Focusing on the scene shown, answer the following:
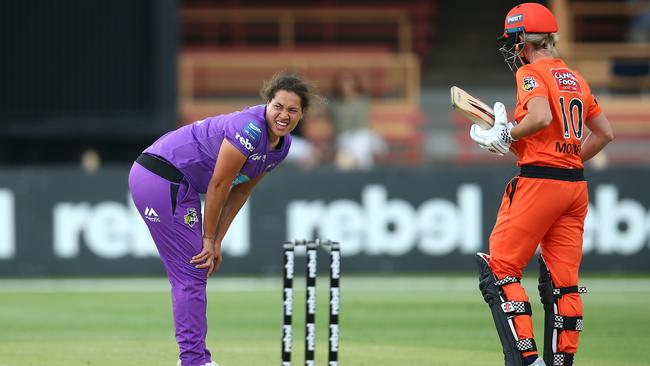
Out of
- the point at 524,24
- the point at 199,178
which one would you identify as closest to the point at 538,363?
the point at 524,24

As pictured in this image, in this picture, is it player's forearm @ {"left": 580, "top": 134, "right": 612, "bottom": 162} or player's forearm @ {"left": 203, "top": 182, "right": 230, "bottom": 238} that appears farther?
player's forearm @ {"left": 580, "top": 134, "right": 612, "bottom": 162}

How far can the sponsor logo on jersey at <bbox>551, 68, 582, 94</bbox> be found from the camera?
7.13 meters

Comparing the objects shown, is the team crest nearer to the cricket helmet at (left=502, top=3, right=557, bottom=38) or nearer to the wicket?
the wicket

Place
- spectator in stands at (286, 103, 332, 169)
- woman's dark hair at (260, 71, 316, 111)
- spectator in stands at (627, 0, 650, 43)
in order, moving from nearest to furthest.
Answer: woman's dark hair at (260, 71, 316, 111) < spectator in stands at (286, 103, 332, 169) < spectator in stands at (627, 0, 650, 43)

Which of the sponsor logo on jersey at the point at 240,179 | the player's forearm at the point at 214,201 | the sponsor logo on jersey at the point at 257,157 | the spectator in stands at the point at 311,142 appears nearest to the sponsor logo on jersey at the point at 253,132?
the sponsor logo on jersey at the point at 257,157

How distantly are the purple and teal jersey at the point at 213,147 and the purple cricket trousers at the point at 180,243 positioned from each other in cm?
10

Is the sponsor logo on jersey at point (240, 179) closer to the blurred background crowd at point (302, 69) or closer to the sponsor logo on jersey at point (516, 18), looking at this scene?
the sponsor logo on jersey at point (516, 18)

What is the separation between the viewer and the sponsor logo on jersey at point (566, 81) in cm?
713

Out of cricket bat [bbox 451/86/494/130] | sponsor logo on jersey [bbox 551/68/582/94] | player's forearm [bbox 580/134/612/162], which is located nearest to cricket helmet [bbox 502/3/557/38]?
sponsor logo on jersey [bbox 551/68/582/94]

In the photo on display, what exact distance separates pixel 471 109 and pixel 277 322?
185 inches

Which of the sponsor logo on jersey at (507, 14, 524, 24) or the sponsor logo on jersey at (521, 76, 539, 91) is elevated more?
the sponsor logo on jersey at (507, 14, 524, 24)

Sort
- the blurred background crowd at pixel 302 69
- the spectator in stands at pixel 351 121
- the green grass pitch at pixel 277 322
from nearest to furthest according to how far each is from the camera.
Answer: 1. the green grass pitch at pixel 277 322
2. the blurred background crowd at pixel 302 69
3. the spectator in stands at pixel 351 121

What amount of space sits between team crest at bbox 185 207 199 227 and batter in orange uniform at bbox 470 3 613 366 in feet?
5.92

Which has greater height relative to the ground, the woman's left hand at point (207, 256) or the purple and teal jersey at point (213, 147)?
the purple and teal jersey at point (213, 147)
